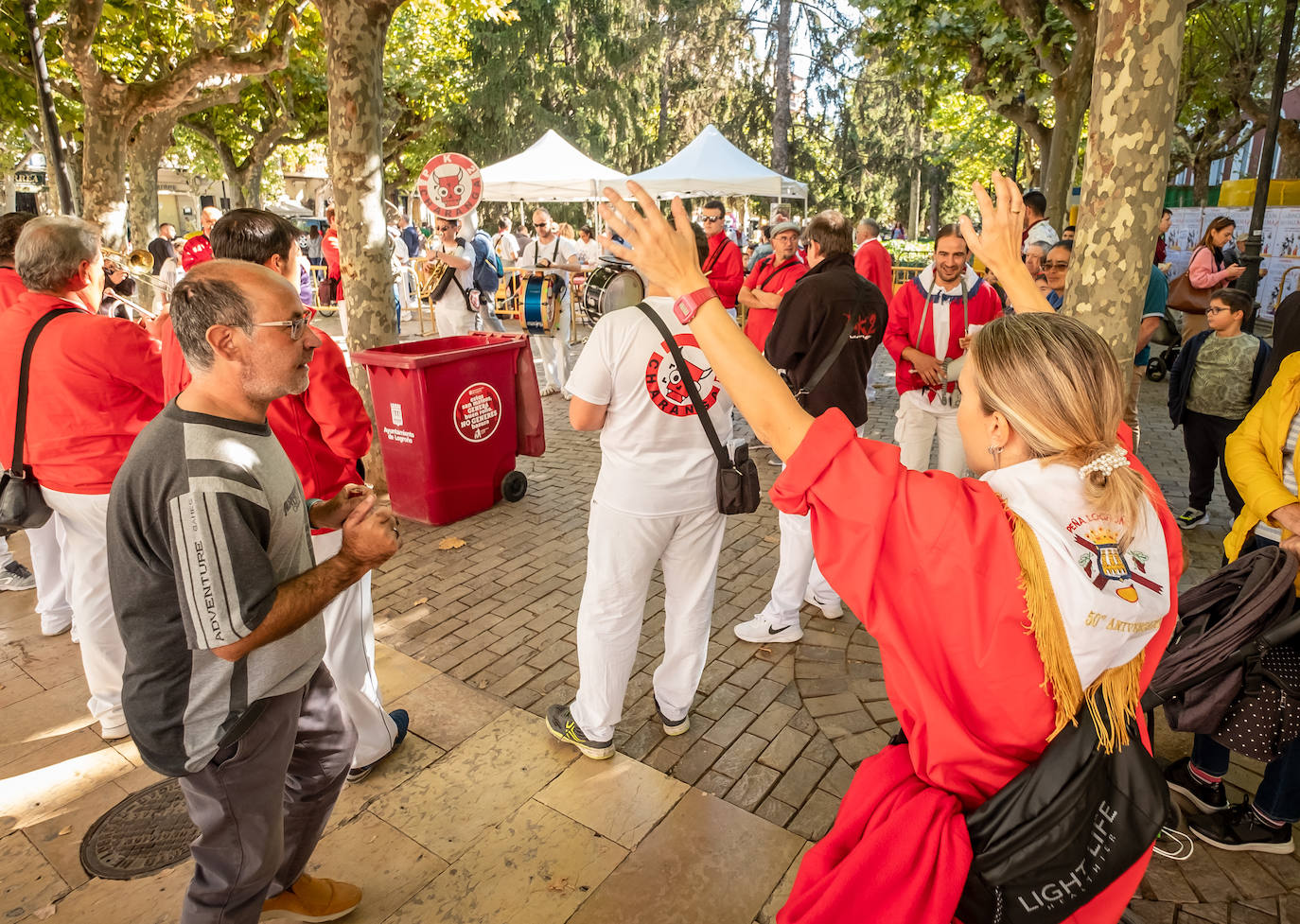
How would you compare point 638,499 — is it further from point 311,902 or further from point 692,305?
point 311,902

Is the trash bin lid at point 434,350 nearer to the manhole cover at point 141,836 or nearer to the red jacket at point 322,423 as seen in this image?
the red jacket at point 322,423

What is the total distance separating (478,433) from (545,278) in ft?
12.8

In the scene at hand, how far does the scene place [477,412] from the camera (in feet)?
19.6

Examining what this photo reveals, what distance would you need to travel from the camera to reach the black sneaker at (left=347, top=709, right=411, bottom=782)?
3.20m

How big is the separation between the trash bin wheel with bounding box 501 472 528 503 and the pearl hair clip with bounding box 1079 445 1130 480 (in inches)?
211

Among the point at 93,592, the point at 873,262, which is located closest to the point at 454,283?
the point at 873,262

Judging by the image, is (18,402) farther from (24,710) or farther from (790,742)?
(790,742)

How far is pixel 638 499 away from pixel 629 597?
0.40 meters

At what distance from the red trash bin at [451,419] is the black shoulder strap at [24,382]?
241 cm

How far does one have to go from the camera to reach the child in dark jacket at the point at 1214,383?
17.0ft

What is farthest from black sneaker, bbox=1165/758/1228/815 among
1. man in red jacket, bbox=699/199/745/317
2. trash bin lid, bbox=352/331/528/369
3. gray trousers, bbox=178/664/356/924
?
man in red jacket, bbox=699/199/745/317

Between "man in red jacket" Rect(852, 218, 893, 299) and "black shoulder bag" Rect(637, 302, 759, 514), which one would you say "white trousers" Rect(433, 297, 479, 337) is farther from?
"black shoulder bag" Rect(637, 302, 759, 514)

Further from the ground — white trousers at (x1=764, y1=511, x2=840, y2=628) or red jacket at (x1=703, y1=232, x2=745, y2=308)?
red jacket at (x1=703, y1=232, x2=745, y2=308)

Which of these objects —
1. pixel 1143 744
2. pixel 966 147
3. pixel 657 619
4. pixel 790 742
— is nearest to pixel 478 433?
pixel 657 619
